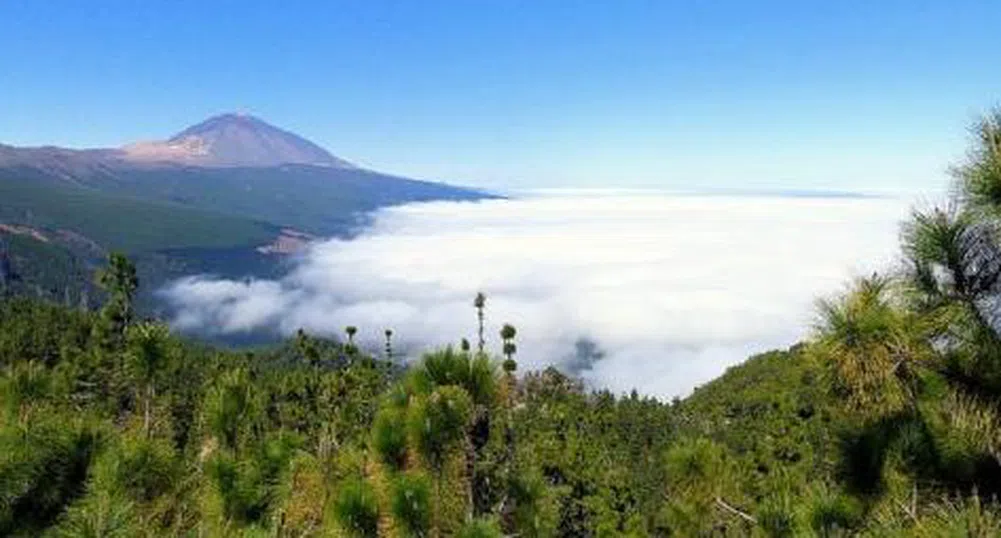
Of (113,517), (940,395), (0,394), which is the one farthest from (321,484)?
(940,395)

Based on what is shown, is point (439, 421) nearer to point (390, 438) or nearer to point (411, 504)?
point (390, 438)

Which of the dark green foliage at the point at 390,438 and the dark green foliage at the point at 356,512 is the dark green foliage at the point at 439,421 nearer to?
the dark green foliage at the point at 390,438

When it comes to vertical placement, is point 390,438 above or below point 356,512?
above

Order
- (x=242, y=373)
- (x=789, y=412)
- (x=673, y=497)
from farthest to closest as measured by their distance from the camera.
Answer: (x=789, y=412) < (x=673, y=497) < (x=242, y=373)

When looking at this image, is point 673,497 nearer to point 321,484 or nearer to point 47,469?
point 321,484

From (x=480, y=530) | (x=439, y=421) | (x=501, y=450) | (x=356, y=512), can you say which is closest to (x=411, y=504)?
(x=356, y=512)

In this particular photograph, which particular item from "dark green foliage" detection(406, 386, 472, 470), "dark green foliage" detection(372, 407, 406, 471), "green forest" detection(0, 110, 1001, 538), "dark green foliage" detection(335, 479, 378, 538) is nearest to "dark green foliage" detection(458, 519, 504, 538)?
"green forest" detection(0, 110, 1001, 538)

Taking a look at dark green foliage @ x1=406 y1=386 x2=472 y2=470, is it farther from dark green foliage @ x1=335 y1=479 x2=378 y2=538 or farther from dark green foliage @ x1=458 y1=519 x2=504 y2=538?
dark green foliage @ x1=458 y1=519 x2=504 y2=538
